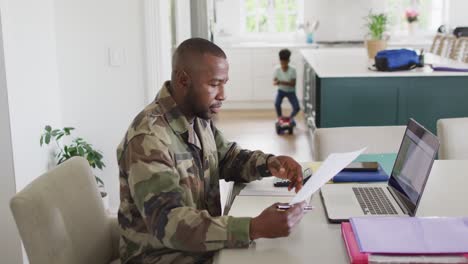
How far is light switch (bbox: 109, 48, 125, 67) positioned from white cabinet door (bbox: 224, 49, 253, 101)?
14.8ft

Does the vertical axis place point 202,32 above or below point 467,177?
above

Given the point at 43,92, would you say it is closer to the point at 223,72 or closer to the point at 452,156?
the point at 223,72

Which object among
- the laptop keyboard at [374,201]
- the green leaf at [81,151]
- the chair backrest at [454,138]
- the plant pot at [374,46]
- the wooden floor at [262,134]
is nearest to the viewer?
the laptop keyboard at [374,201]

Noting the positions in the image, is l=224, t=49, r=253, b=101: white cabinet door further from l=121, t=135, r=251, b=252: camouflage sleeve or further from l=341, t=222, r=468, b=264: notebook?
l=341, t=222, r=468, b=264: notebook

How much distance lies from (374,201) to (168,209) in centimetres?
65

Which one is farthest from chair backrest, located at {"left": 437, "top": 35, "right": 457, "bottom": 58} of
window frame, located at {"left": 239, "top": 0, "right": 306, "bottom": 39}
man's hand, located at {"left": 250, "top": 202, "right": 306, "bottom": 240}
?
man's hand, located at {"left": 250, "top": 202, "right": 306, "bottom": 240}

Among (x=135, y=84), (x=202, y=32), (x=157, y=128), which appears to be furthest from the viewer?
(x=202, y=32)

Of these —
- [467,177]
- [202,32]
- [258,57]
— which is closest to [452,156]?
[467,177]

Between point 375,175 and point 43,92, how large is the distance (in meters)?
1.81

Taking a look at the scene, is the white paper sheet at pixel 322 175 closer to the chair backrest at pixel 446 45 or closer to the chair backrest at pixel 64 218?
the chair backrest at pixel 64 218

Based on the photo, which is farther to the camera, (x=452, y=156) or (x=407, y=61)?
(x=407, y=61)

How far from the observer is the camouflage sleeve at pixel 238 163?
2.03 m

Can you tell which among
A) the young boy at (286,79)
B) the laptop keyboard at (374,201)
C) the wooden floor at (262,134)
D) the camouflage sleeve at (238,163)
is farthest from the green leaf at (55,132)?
the young boy at (286,79)

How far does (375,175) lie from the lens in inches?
82.4
